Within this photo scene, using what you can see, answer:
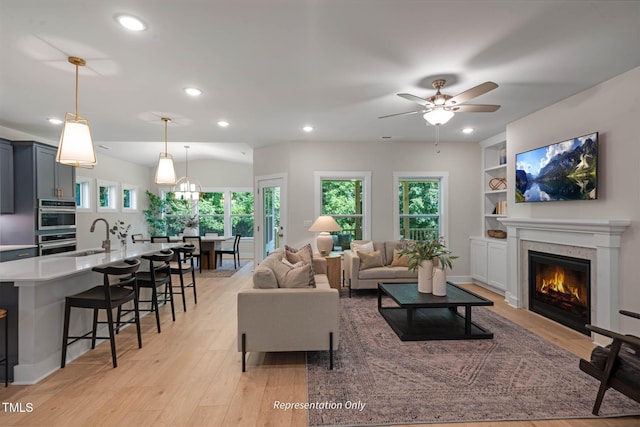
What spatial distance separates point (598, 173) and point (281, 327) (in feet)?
11.6

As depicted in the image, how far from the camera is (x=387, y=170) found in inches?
239

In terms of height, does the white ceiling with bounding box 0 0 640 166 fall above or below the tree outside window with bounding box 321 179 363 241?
above

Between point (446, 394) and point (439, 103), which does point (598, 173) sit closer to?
point (439, 103)

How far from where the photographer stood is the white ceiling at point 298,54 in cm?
209

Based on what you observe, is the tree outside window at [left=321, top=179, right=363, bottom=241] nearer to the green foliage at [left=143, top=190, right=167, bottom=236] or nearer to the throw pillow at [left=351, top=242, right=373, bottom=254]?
the throw pillow at [left=351, top=242, right=373, bottom=254]

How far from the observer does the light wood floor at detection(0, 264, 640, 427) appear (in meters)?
2.10

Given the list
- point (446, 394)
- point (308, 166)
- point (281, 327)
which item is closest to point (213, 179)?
point (308, 166)

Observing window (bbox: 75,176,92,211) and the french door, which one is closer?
the french door

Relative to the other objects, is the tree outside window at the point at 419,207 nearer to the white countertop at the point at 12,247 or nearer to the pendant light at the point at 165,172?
the pendant light at the point at 165,172

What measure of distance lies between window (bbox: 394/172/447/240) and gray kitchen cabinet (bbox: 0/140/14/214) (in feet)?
20.3

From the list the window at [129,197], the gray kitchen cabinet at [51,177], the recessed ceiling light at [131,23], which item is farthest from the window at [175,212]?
the recessed ceiling light at [131,23]

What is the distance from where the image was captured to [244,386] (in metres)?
2.50

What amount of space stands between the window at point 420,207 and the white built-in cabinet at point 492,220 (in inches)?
30.0

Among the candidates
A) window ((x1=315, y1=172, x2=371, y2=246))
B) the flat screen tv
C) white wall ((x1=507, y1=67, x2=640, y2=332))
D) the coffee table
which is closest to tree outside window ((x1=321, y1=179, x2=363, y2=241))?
window ((x1=315, y1=172, x2=371, y2=246))
